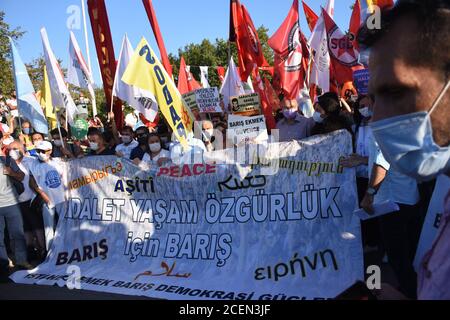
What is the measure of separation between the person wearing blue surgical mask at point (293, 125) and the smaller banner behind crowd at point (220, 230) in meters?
1.49

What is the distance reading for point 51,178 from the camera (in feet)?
20.7

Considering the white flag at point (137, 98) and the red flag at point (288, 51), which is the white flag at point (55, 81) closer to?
the white flag at point (137, 98)

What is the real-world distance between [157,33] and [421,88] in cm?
629

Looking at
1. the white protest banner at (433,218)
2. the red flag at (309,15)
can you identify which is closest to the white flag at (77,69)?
the red flag at (309,15)

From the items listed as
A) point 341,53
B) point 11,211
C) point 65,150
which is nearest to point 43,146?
point 11,211

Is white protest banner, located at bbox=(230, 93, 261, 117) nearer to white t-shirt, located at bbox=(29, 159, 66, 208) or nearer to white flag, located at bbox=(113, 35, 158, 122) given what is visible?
white flag, located at bbox=(113, 35, 158, 122)

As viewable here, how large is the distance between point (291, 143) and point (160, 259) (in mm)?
2095

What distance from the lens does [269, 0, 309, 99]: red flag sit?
27.9ft

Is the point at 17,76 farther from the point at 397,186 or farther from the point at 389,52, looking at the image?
the point at 389,52

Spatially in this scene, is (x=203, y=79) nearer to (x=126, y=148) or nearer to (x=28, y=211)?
(x=126, y=148)

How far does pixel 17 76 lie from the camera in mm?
7289

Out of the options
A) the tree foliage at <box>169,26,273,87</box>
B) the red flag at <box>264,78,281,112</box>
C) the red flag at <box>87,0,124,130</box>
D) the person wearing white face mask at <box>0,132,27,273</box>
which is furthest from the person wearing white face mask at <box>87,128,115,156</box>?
the tree foliage at <box>169,26,273,87</box>

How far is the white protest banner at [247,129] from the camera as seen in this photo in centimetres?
589
